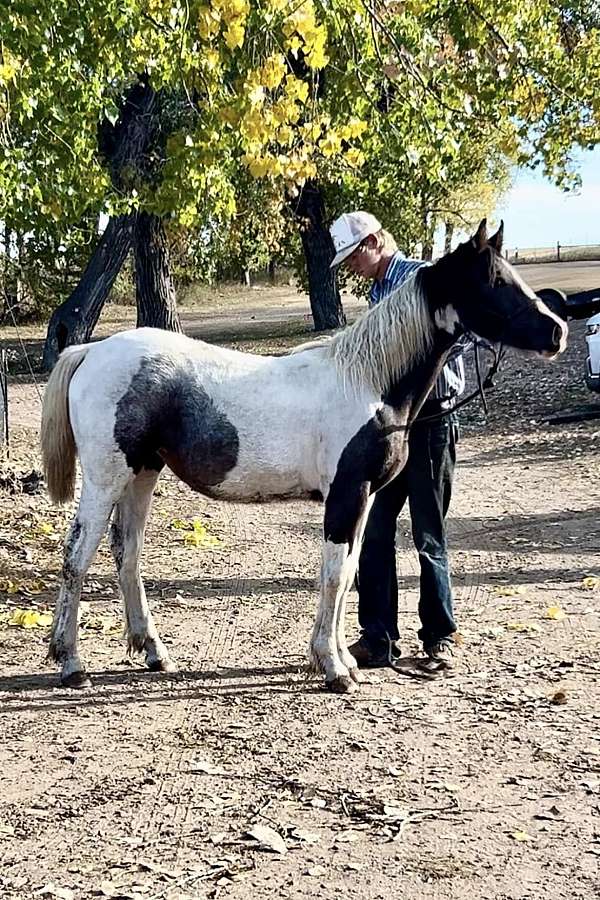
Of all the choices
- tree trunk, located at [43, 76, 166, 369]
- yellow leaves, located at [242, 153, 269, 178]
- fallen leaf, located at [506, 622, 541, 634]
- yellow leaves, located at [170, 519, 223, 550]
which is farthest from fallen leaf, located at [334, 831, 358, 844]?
tree trunk, located at [43, 76, 166, 369]

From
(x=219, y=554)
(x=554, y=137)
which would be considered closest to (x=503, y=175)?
(x=554, y=137)

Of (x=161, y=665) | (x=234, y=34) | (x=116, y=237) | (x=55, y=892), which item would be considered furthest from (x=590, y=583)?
(x=116, y=237)

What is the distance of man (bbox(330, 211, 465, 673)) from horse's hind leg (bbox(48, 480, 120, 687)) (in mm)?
1493

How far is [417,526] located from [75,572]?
1.88 metres

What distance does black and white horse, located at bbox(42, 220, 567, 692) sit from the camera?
217 inches

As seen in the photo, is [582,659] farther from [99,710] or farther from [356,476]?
[99,710]

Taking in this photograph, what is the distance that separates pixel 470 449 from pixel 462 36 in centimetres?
488

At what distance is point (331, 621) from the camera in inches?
222

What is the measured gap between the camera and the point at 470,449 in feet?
44.2

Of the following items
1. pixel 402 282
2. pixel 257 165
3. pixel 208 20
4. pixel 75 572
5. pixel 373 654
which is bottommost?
pixel 373 654

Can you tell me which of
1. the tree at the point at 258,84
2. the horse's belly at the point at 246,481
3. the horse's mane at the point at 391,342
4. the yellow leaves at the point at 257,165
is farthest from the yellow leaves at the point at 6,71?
the horse's mane at the point at 391,342

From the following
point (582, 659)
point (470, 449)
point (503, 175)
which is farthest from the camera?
point (503, 175)

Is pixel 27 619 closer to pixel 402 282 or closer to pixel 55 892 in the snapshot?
pixel 402 282

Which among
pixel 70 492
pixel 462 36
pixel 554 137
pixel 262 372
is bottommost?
pixel 70 492
